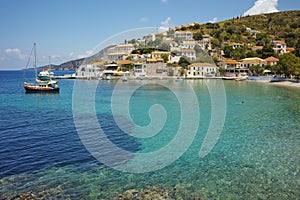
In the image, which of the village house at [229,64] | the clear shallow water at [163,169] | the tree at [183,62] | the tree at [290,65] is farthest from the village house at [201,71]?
the clear shallow water at [163,169]

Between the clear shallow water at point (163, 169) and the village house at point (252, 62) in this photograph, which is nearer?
the clear shallow water at point (163, 169)

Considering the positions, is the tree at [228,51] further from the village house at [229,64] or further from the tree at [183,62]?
the tree at [183,62]

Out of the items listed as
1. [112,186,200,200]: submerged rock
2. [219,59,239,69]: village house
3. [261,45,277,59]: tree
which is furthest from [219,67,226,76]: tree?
[112,186,200,200]: submerged rock

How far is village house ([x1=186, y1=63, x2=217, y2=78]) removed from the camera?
54188 mm

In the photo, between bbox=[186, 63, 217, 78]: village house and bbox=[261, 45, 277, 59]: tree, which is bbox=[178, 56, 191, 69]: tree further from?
bbox=[261, 45, 277, 59]: tree

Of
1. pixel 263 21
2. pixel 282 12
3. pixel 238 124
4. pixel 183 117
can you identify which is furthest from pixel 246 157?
pixel 282 12

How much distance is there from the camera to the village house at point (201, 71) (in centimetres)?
5419

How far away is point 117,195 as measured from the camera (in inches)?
213

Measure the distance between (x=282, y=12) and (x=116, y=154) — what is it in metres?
116

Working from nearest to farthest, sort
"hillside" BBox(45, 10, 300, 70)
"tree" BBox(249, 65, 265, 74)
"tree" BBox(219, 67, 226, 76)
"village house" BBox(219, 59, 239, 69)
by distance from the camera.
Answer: "tree" BBox(249, 65, 265, 74)
"tree" BBox(219, 67, 226, 76)
"village house" BBox(219, 59, 239, 69)
"hillside" BBox(45, 10, 300, 70)

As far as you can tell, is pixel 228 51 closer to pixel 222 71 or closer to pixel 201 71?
pixel 222 71

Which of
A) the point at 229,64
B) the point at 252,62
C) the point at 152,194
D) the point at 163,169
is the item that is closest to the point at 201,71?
the point at 229,64

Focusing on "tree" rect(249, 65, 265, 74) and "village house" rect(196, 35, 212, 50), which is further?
"village house" rect(196, 35, 212, 50)

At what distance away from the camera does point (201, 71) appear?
179 ft
